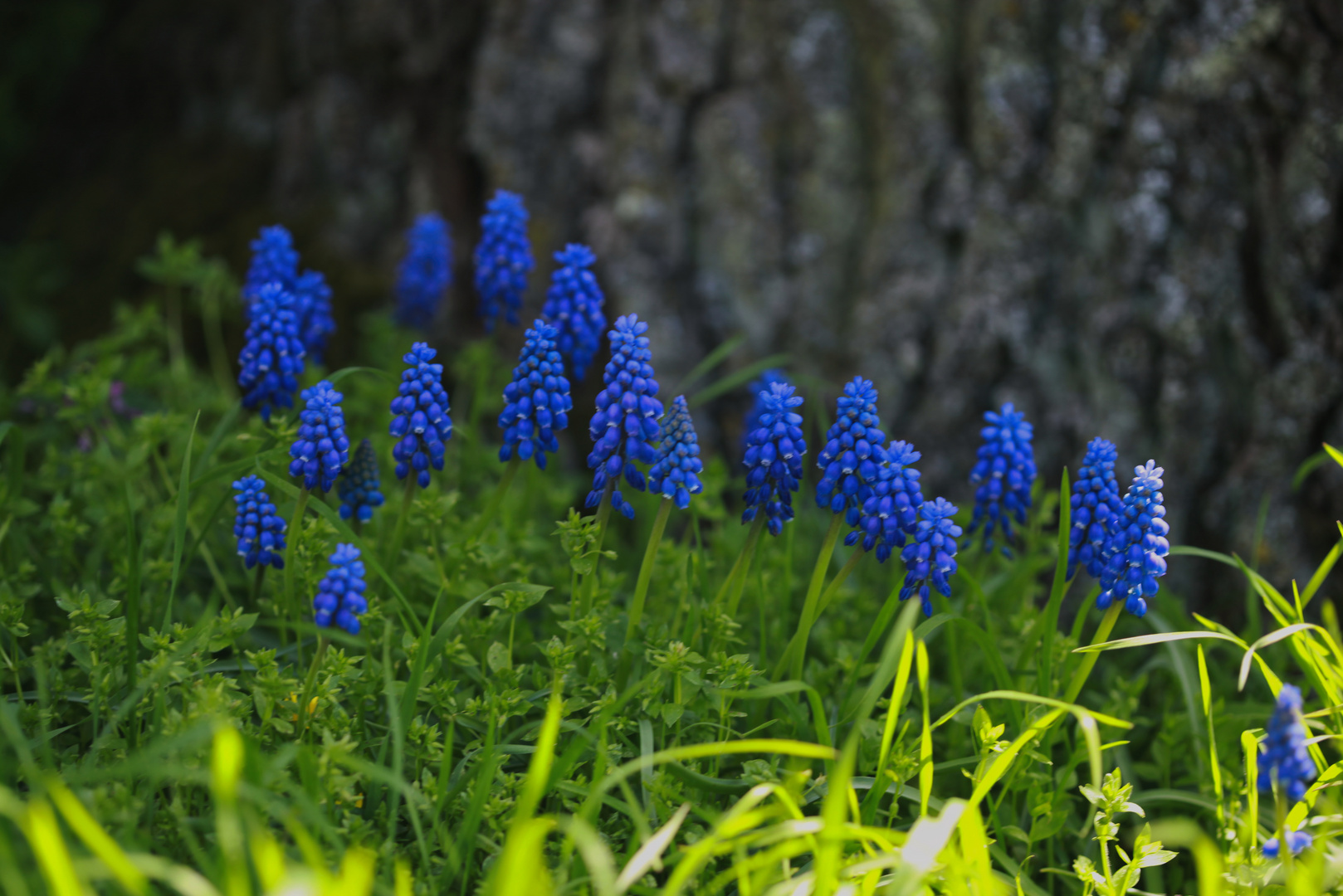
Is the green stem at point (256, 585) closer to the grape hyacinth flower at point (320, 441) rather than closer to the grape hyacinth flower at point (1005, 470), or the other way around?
the grape hyacinth flower at point (320, 441)

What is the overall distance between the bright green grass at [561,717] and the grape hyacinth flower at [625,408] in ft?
0.75

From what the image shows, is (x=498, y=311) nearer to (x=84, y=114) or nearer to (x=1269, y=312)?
(x=1269, y=312)

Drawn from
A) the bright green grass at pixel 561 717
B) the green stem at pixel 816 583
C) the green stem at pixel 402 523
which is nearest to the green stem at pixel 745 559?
the bright green grass at pixel 561 717

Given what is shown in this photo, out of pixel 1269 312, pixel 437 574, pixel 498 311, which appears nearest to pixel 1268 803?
pixel 1269 312

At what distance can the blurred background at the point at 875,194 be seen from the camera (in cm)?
364

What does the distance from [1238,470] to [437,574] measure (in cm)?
301

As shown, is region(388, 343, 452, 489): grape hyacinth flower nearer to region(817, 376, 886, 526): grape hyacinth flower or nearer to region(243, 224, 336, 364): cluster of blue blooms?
region(243, 224, 336, 364): cluster of blue blooms

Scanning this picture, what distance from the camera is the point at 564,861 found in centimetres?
202

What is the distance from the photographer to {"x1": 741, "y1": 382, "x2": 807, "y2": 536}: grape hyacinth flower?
2.36 meters

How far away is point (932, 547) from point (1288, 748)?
0.83m

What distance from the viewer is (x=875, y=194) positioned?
164 inches

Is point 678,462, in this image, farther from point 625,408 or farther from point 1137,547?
point 1137,547

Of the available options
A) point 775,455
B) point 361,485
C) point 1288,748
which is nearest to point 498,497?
point 361,485

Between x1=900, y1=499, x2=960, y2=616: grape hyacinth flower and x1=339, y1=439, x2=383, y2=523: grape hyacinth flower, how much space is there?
1468mm
